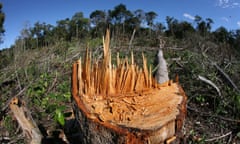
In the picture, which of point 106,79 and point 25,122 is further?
point 25,122

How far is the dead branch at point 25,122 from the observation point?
7.80 feet

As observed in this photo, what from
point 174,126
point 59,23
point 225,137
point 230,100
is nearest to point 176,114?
point 174,126

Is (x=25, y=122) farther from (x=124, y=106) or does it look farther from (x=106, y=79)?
(x=124, y=106)

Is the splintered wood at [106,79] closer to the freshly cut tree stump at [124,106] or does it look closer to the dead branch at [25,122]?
the freshly cut tree stump at [124,106]

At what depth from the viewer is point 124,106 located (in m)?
1.82

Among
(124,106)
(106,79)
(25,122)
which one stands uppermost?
(106,79)

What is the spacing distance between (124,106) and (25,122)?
47.3 inches

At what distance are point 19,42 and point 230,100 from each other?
587cm

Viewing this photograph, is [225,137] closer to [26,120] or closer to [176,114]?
[176,114]

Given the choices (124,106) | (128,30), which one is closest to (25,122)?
(124,106)

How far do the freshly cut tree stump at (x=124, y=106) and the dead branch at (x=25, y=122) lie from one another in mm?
739

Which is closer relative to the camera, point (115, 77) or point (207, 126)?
point (115, 77)

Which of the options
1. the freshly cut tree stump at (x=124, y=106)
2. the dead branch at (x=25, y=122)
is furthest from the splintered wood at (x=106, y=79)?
the dead branch at (x=25, y=122)

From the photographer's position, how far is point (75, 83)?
201 centimetres
